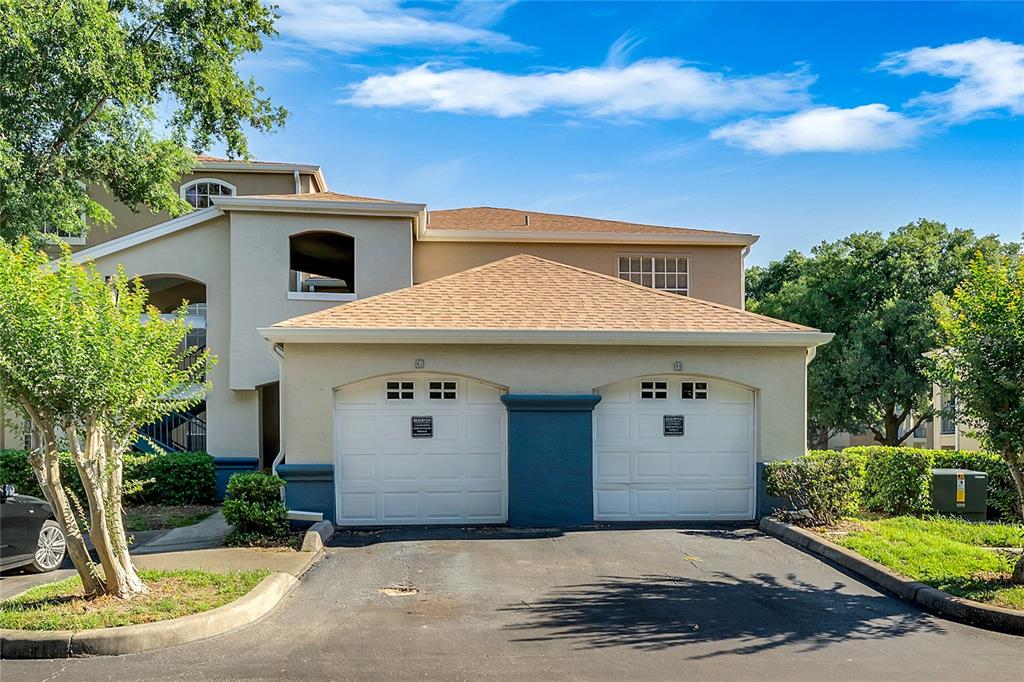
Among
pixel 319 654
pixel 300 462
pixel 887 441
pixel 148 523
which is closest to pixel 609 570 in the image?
pixel 319 654

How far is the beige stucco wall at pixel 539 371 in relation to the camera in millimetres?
13531

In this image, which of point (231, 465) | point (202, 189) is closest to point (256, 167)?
point (202, 189)

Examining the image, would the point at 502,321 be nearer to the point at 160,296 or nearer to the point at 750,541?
the point at 750,541

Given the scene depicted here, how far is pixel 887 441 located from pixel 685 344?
21500mm

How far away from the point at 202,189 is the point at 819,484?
1886cm

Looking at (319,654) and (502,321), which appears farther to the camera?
(502,321)

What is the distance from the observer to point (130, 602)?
8375mm

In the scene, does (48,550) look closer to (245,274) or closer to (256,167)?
(245,274)

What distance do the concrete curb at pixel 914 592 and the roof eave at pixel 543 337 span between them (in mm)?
3237

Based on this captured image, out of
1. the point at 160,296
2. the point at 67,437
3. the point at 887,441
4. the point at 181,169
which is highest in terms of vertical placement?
the point at 181,169

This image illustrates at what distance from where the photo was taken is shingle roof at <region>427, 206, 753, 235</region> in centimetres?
2212

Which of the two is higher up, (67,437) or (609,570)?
(67,437)

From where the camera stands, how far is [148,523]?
15016mm

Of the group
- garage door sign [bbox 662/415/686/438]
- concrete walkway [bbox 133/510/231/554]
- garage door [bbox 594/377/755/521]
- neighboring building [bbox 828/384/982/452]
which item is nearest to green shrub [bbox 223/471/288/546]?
concrete walkway [bbox 133/510/231/554]
